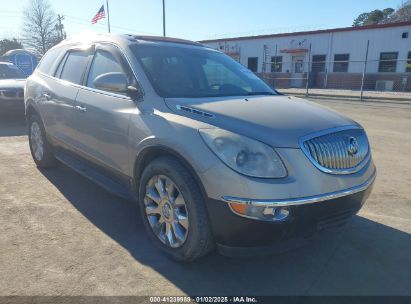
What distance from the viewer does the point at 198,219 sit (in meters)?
2.72

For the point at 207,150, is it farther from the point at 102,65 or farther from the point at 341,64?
the point at 341,64

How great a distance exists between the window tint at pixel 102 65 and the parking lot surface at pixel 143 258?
1.47 metres

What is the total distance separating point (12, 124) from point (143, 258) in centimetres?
826

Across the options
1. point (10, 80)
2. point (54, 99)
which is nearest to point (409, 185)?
point (54, 99)

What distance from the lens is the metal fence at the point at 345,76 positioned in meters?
26.4

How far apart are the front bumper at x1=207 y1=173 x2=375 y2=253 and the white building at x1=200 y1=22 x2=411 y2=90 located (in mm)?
21459

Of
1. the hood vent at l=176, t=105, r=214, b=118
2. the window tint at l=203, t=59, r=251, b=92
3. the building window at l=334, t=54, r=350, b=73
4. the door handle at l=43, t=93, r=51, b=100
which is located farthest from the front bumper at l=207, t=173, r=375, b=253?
the building window at l=334, t=54, r=350, b=73

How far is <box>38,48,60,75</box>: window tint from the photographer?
17.1 ft

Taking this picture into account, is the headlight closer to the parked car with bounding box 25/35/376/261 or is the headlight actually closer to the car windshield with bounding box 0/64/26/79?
the parked car with bounding box 25/35/376/261

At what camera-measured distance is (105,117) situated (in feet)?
12.0

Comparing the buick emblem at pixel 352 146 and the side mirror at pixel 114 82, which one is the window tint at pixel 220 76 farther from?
the buick emblem at pixel 352 146

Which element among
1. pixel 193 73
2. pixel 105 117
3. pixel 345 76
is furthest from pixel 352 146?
pixel 345 76

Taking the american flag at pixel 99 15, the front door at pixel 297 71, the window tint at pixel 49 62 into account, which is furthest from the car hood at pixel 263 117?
the front door at pixel 297 71

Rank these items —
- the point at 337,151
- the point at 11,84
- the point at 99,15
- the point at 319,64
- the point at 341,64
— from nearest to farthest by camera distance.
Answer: the point at 337,151, the point at 11,84, the point at 341,64, the point at 99,15, the point at 319,64
